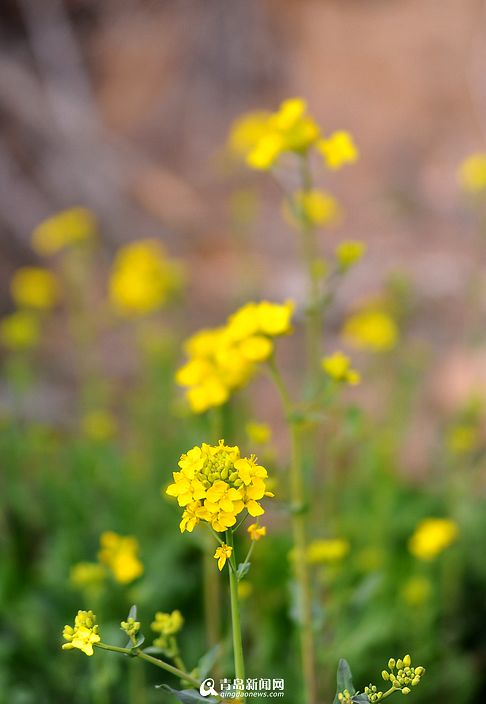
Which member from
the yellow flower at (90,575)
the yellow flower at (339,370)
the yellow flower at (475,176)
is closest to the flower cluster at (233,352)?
the yellow flower at (339,370)

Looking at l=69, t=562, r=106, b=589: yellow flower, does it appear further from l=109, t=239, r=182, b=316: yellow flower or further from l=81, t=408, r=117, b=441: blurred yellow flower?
l=109, t=239, r=182, b=316: yellow flower

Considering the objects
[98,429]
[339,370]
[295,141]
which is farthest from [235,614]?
[98,429]

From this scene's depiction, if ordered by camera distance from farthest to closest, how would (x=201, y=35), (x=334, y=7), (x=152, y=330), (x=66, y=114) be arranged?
(x=334, y=7) < (x=201, y=35) < (x=66, y=114) < (x=152, y=330)

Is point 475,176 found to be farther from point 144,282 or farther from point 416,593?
point 416,593

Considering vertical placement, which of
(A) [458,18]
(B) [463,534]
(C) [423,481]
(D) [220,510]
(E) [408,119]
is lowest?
(D) [220,510]

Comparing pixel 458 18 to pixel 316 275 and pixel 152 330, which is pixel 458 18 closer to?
pixel 152 330

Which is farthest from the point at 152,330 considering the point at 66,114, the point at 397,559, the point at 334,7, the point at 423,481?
the point at 334,7

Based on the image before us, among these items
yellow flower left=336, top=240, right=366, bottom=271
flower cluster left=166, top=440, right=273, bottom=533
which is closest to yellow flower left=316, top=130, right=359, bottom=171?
yellow flower left=336, top=240, right=366, bottom=271
